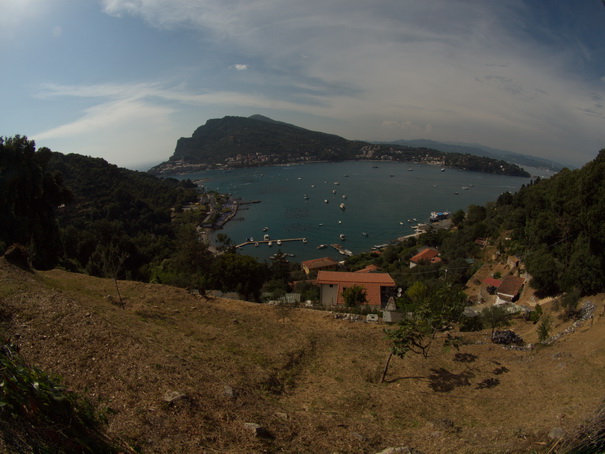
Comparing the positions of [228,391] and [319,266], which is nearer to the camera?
[228,391]

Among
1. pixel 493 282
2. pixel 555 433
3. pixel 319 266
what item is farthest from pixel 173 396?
pixel 319 266

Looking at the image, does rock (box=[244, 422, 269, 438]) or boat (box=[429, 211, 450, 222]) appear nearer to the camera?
rock (box=[244, 422, 269, 438])

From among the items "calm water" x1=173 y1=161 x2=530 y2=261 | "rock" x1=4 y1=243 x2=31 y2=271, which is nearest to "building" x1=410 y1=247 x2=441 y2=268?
"calm water" x1=173 y1=161 x2=530 y2=261

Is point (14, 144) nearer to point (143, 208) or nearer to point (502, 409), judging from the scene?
point (502, 409)

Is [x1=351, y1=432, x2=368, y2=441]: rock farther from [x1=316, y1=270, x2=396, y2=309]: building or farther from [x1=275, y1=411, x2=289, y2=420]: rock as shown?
[x1=316, y1=270, x2=396, y2=309]: building

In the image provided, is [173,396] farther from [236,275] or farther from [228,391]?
[236,275]

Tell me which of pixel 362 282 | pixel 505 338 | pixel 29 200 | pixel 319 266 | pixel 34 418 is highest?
pixel 29 200

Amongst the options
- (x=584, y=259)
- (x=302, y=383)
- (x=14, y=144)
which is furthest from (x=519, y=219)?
(x=14, y=144)

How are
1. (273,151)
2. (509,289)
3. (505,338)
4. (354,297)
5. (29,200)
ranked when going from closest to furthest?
(505,338)
(29,200)
(354,297)
(509,289)
(273,151)
